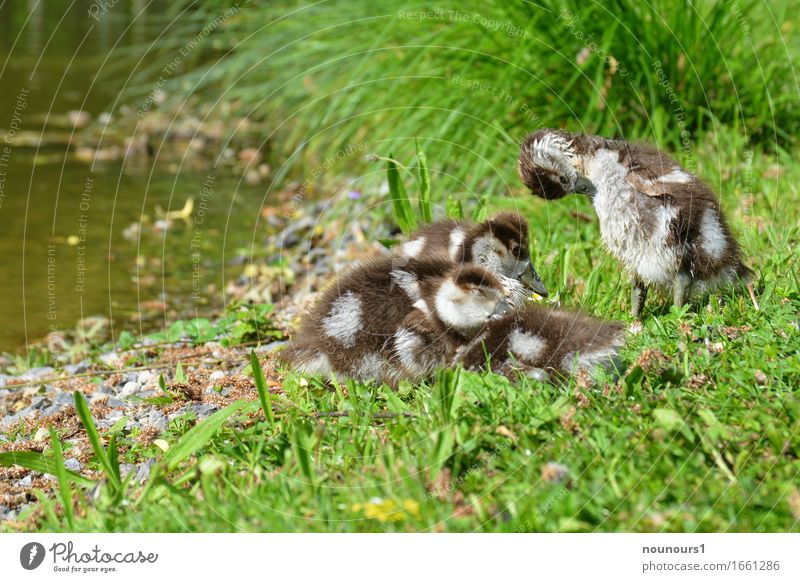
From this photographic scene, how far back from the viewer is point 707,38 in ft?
22.0

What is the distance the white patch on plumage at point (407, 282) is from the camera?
395 centimetres

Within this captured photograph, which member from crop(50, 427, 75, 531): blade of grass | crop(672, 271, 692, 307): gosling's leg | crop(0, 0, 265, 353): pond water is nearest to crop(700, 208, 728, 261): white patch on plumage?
crop(672, 271, 692, 307): gosling's leg

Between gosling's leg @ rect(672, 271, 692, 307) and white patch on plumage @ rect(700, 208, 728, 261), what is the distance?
0.14m

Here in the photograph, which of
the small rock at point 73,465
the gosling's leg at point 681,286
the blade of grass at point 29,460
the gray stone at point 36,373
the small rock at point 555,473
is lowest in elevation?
the small rock at point 555,473

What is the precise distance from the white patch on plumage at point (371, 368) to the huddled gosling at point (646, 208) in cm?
110

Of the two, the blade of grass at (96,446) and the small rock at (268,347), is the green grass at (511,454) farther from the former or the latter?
the small rock at (268,347)

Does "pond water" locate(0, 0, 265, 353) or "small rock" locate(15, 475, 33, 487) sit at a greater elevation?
"pond water" locate(0, 0, 265, 353)

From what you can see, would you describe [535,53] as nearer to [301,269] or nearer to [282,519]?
[301,269]

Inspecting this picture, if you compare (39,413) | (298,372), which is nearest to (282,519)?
(298,372)

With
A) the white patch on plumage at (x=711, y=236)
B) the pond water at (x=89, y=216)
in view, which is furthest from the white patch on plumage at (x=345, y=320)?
the pond water at (x=89, y=216)

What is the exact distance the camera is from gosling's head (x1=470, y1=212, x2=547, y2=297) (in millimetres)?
4102

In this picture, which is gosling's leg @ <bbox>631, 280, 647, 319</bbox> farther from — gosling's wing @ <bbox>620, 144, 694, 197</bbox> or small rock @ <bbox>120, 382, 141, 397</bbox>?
small rock @ <bbox>120, 382, 141, 397</bbox>

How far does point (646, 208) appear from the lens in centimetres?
407
